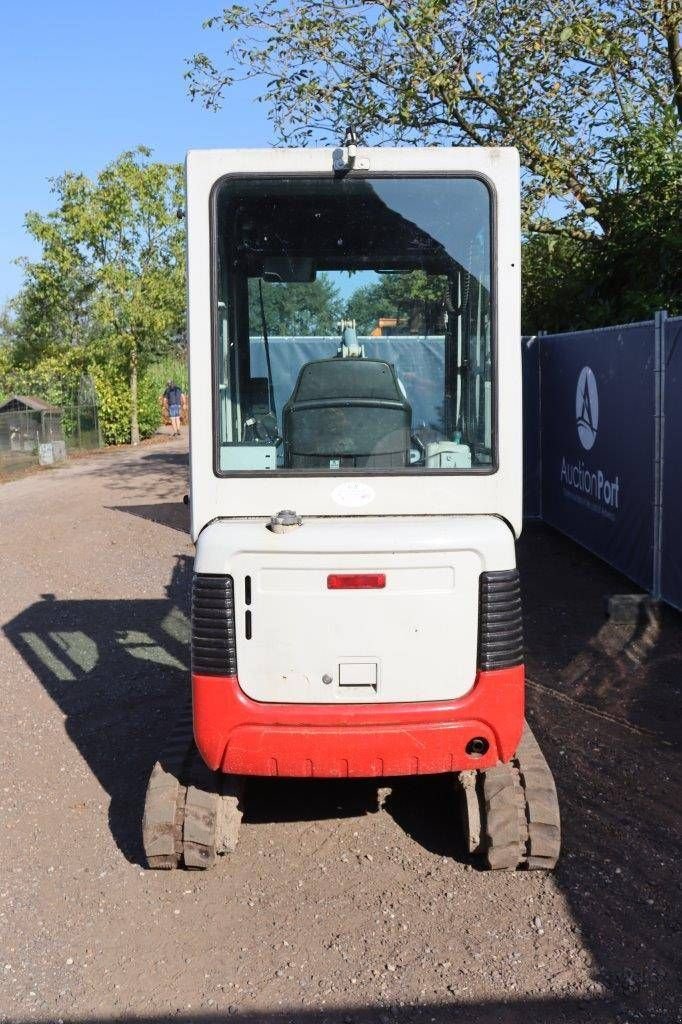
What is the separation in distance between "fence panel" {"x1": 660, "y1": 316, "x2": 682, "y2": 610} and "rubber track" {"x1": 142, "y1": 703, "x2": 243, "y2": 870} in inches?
190

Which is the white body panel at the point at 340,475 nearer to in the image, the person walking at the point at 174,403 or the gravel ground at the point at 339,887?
Answer: the gravel ground at the point at 339,887

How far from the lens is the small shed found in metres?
23.0

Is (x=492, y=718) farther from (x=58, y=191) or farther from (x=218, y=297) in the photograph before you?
(x=58, y=191)

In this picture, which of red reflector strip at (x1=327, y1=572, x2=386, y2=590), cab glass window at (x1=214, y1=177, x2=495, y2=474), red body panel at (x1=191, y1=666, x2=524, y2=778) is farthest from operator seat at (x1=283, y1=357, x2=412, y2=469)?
red body panel at (x1=191, y1=666, x2=524, y2=778)

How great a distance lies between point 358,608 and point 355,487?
504 millimetres

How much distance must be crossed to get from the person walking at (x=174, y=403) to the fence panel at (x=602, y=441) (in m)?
22.1

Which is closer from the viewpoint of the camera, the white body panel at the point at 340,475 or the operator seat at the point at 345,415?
the white body panel at the point at 340,475

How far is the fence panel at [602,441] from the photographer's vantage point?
9008mm

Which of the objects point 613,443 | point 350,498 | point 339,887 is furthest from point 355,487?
point 613,443

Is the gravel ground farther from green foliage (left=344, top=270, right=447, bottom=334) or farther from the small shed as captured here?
the small shed

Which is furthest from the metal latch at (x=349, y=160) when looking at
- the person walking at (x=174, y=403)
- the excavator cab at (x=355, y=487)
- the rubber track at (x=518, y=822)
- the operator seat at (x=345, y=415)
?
the person walking at (x=174, y=403)

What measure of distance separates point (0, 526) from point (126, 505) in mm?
2195

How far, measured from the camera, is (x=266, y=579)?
397 centimetres

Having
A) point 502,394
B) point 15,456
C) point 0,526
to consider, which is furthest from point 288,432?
point 15,456
